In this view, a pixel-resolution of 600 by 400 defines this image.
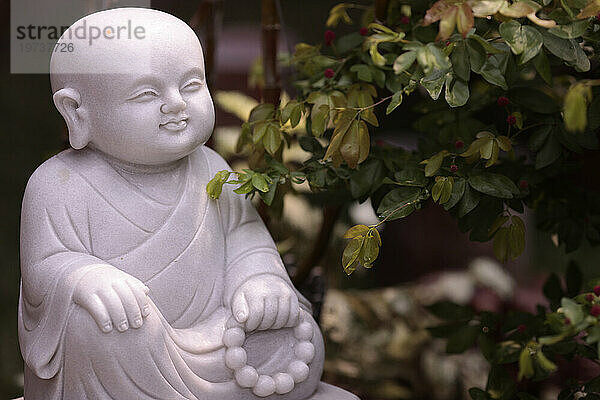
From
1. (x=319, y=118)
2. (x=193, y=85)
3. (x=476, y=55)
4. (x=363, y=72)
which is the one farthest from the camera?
(x=363, y=72)

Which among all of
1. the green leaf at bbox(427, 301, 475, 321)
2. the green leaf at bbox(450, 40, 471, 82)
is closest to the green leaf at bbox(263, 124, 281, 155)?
the green leaf at bbox(450, 40, 471, 82)

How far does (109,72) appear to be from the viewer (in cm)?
142

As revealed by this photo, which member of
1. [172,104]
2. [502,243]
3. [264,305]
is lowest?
[264,305]

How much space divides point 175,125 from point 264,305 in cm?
40

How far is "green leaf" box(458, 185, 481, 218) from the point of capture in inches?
60.4

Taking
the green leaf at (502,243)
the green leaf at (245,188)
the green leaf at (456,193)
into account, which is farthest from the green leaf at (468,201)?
the green leaf at (245,188)

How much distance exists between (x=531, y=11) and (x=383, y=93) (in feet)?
3.11

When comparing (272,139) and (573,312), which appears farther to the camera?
(272,139)

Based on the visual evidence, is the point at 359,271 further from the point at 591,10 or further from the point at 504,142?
the point at 591,10

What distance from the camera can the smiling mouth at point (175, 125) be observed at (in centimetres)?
147

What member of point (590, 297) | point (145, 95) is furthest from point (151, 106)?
point (590, 297)

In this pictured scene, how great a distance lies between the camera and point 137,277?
146cm

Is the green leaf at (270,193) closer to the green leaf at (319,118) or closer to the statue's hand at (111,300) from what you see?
the green leaf at (319,118)

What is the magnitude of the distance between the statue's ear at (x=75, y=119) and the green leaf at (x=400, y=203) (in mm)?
606
